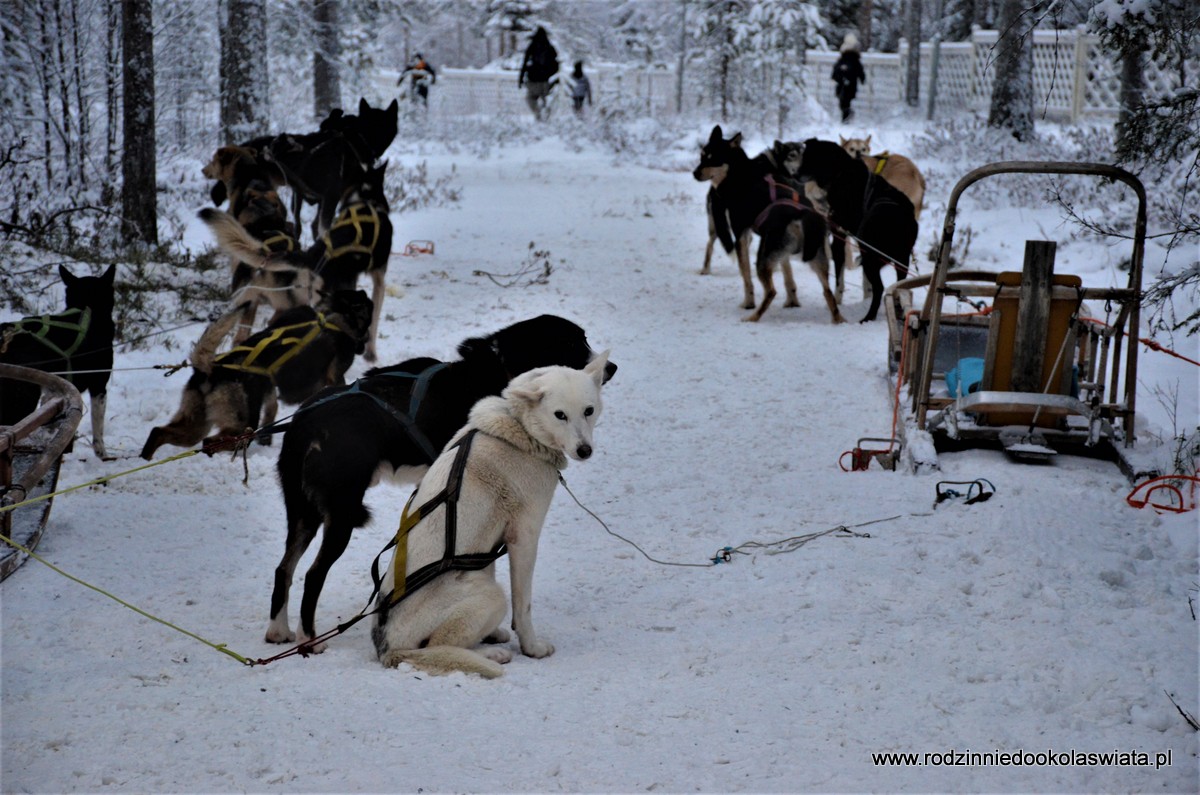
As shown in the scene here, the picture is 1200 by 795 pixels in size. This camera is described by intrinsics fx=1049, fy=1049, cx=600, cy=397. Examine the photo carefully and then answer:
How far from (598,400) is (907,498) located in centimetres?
219

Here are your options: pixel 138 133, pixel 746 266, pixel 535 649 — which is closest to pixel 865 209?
pixel 746 266

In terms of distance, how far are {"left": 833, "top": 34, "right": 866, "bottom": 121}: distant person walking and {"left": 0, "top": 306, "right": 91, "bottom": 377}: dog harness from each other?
24.2 m

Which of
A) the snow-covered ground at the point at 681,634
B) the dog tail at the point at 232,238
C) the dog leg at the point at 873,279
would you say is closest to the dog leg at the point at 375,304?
the snow-covered ground at the point at 681,634

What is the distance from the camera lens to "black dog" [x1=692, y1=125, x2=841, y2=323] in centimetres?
944

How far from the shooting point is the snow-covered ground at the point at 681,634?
2.85 metres

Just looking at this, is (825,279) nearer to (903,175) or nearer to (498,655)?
(903,175)

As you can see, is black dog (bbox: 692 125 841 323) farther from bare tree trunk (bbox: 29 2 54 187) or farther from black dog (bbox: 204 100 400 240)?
bare tree trunk (bbox: 29 2 54 187)

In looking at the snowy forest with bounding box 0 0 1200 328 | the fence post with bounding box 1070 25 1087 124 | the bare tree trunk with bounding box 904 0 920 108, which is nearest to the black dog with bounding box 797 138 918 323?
the snowy forest with bounding box 0 0 1200 328

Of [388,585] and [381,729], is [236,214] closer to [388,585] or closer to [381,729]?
[388,585]

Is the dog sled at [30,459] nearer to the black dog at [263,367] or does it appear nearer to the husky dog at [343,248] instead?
the black dog at [263,367]

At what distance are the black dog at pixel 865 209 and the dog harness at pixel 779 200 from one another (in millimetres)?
416

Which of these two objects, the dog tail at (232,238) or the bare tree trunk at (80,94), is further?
the bare tree trunk at (80,94)

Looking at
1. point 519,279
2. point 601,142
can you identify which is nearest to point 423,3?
point 601,142

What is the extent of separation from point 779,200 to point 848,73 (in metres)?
18.9
